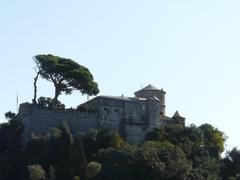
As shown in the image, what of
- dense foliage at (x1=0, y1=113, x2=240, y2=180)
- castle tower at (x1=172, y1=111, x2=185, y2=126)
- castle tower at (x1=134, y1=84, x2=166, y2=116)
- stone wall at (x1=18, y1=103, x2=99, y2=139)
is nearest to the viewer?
dense foliage at (x1=0, y1=113, x2=240, y2=180)

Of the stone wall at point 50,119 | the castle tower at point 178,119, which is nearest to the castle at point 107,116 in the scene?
the stone wall at point 50,119

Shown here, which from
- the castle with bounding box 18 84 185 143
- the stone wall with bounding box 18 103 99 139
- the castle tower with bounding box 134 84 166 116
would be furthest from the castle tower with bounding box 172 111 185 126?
the stone wall with bounding box 18 103 99 139

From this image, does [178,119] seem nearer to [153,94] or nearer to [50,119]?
[153,94]

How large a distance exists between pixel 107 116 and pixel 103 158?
1074 centimetres

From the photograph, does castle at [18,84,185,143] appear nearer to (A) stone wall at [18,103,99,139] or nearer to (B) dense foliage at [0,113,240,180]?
(A) stone wall at [18,103,99,139]

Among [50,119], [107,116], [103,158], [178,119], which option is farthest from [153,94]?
[103,158]

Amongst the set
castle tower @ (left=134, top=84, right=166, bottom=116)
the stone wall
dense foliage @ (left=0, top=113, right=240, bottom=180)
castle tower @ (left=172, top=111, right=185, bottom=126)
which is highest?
castle tower @ (left=134, top=84, right=166, bottom=116)

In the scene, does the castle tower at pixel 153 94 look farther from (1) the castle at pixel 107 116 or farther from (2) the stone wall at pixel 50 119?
(2) the stone wall at pixel 50 119

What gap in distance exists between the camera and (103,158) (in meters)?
72.1

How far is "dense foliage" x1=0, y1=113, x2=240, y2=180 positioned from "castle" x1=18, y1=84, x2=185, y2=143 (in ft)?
5.24

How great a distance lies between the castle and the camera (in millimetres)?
79000

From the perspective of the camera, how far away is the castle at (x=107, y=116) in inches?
3110

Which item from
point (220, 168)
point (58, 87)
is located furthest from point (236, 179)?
point (58, 87)

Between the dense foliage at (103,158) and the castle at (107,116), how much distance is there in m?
1.60
